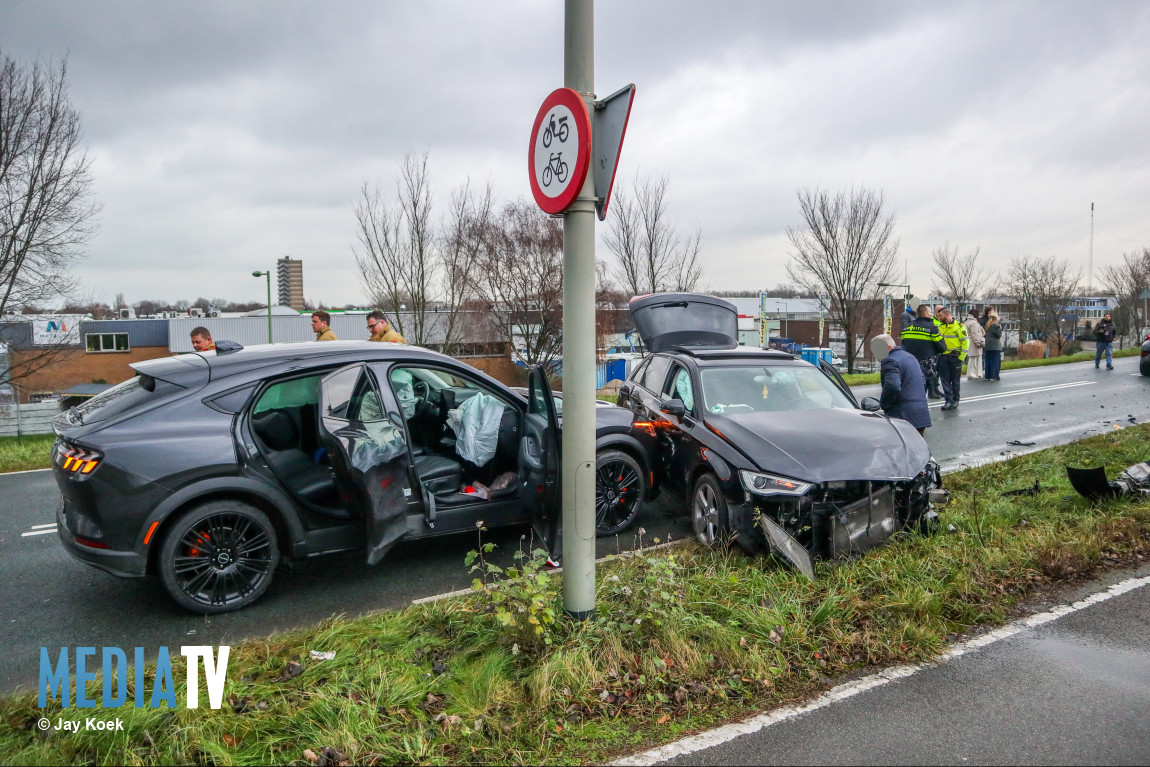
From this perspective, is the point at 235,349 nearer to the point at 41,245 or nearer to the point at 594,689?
the point at 594,689

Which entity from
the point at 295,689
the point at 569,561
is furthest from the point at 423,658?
the point at 569,561

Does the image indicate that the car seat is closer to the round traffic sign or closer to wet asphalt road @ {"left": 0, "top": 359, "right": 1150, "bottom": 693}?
wet asphalt road @ {"left": 0, "top": 359, "right": 1150, "bottom": 693}

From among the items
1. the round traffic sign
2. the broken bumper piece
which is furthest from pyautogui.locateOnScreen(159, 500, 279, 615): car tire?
the broken bumper piece

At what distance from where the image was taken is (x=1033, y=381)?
17250 mm

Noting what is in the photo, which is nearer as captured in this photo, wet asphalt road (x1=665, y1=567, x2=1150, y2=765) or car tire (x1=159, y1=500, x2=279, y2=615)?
wet asphalt road (x1=665, y1=567, x2=1150, y2=765)

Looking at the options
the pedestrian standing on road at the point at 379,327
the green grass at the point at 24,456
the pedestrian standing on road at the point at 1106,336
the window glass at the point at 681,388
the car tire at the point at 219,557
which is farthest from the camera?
the pedestrian standing on road at the point at 1106,336

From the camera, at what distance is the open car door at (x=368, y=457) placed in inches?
177

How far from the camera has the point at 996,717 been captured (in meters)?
3.09

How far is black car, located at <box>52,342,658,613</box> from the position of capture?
4273 millimetres

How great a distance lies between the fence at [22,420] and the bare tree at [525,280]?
15432 mm

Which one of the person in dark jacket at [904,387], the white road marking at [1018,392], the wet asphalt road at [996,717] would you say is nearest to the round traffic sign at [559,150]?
the wet asphalt road at [996,717]

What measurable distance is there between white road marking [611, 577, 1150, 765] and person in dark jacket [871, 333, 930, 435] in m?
3.16

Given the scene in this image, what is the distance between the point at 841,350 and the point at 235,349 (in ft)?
198

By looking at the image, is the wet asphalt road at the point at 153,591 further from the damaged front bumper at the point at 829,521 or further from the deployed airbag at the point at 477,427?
the damaged front bumper at the point at 829,521
